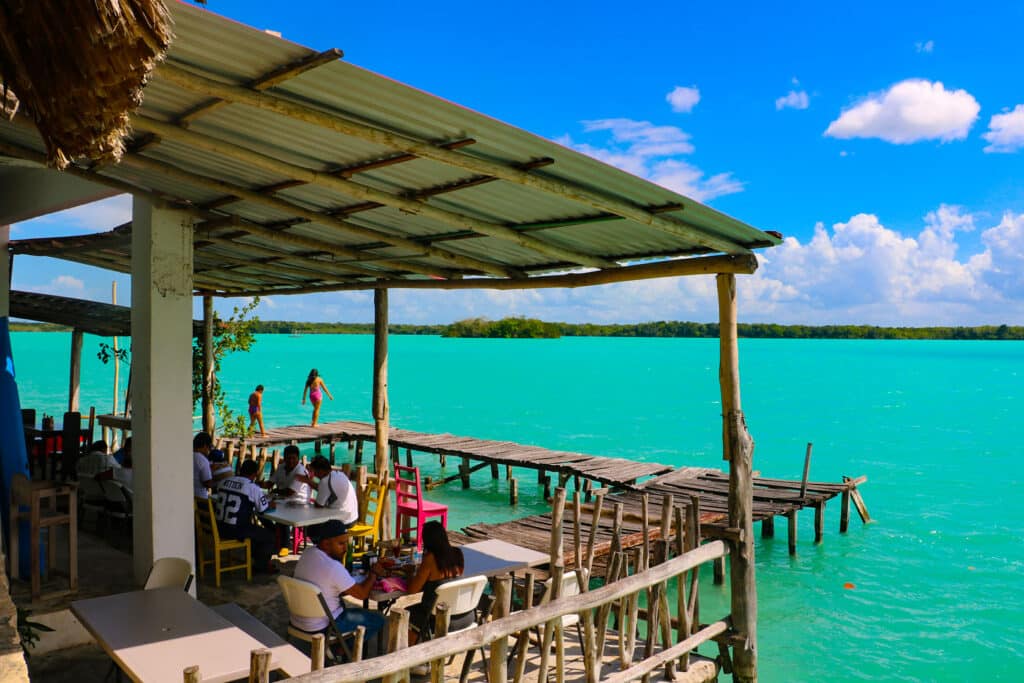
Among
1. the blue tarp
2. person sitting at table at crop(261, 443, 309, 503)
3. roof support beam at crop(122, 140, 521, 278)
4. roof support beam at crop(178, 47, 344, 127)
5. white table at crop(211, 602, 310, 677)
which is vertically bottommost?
white table at crop(211, 602, 310, 677)

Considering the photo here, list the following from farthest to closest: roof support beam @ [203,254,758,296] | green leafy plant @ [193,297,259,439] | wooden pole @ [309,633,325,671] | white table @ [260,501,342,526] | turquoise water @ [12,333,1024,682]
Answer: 1. green leafy plant @ [193,297,259,439]
2. turquoise water @ [12,333,1024,682]
3. white table @ [260,501,342,526]
4. roof support beam @ [203,254,758,296]
5. wooden pole @ [309,633,325,671]

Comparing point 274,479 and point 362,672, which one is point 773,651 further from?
point 362,672

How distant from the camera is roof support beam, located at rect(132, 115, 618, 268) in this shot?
3.80m

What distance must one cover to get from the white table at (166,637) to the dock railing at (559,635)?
601 millimetres

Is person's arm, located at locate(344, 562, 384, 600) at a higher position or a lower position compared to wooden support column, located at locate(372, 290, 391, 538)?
lower

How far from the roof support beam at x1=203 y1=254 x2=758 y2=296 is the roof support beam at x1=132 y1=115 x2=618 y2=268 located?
9.1 inches

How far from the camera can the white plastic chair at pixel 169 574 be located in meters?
4.53

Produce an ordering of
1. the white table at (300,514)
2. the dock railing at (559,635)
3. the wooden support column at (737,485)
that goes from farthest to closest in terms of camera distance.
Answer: the white table at (300,514)
the wooden support column at (737,485)
the dock railing at (559,635)

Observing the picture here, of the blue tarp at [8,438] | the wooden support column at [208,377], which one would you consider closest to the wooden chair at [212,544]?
the blue tarp at [8,438]

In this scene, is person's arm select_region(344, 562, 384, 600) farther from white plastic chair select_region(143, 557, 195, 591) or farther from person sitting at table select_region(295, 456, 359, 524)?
person sitting at table select_region(295, 456, 359, 524)

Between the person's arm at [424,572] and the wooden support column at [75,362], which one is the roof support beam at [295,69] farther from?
the wooden support column at [75,362]

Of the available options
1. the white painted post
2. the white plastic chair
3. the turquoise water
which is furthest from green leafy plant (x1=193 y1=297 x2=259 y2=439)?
the white plastic chair

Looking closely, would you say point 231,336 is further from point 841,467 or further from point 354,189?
point 841,467

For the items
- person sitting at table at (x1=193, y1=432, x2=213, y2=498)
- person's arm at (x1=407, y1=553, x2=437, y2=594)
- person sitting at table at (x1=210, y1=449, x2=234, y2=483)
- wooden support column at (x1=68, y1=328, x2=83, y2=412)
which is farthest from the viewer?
wooden support column at (x1=68, y1=328, x2=83, y2=412)
